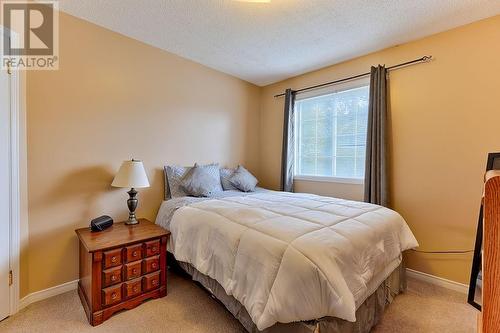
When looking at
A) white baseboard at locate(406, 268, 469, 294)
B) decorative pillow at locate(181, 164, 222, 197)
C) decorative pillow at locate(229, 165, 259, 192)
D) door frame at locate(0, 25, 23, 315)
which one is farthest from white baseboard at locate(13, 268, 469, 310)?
decorative pillow at locate(229, 165, 259, 192)

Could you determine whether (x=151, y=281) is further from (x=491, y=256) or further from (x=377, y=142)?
(x=377, y=142)

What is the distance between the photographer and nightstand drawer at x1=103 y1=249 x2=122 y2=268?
1.81 m

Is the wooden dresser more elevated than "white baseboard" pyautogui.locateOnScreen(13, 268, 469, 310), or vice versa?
the wooden dresser

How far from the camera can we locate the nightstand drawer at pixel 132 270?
75.9 inches

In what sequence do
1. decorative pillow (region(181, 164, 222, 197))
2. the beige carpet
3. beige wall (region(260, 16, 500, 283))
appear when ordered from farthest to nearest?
decorative pillow (region(181, 164, 222, 197)) < beige wall (region(260, 16, 500, 283)) < the beige carpet

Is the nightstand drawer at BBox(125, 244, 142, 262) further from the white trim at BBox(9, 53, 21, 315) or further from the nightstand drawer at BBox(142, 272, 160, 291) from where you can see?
the white trim at BBox(9, 53, 21, 315)

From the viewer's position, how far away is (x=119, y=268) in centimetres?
189

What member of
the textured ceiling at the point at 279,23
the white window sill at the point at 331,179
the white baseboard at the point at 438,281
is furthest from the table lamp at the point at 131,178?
the white baseboard at the point at 438,281

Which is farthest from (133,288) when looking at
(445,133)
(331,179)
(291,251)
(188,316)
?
(445,133)

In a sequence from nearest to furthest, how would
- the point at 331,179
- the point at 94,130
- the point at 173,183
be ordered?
the point at 94,130 → the point at 173,183 → the point at 331,179

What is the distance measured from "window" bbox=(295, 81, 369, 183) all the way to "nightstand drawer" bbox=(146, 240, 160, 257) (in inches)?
87.7

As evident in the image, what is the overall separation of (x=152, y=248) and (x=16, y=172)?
3.92 feet

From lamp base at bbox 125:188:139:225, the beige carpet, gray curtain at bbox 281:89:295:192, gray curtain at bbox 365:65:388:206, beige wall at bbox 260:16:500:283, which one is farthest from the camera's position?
gray curtain at bbox 281:89:295:192

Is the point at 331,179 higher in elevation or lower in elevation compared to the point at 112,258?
higher
